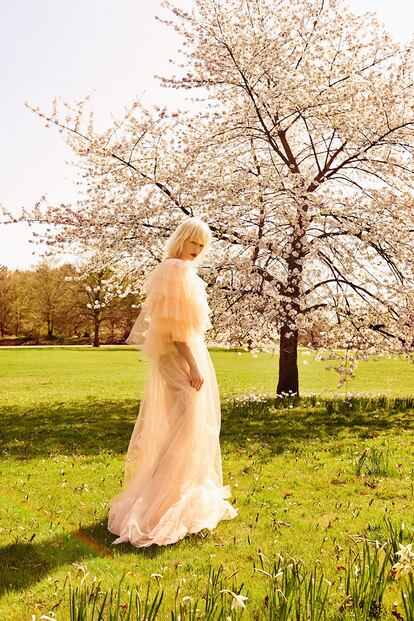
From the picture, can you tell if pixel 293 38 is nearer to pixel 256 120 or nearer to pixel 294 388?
pixel 256 120

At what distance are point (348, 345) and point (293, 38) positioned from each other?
820 centimetres

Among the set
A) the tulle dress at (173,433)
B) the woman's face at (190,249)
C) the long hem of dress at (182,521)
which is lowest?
the long hem of dress at (182,521)

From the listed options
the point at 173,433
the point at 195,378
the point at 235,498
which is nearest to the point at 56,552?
the point at 173,433

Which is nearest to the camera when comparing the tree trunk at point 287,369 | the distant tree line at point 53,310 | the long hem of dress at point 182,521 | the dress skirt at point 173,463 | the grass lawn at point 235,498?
the grass lawn at point 235,498

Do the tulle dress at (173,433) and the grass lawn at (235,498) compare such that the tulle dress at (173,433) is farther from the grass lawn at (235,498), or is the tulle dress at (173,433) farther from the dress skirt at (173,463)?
the grass lawn at (235,498)

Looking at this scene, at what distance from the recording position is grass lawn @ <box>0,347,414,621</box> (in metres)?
4.39

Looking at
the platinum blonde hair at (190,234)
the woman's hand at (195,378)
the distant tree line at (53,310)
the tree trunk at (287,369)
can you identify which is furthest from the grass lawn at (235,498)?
the distant tree line at (53,310)

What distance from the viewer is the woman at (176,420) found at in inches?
215

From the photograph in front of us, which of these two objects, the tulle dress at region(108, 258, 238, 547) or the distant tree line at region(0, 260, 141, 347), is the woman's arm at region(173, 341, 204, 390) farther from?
the distant tree line at region(0, 260, 141, 347)

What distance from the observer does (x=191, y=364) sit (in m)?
5.64

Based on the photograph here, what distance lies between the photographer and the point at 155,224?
14930 mm

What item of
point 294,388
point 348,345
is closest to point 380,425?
point 348,345

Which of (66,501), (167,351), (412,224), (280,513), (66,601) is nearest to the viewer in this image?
(66,601)

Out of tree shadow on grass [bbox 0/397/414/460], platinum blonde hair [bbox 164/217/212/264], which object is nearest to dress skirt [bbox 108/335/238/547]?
platinum blonde hair [bbox 164/217/212/264]
